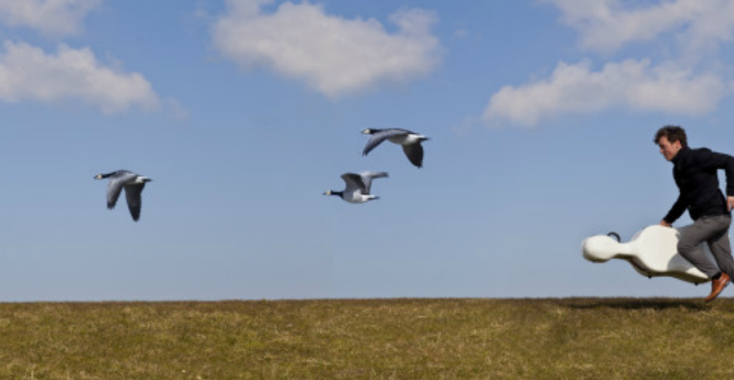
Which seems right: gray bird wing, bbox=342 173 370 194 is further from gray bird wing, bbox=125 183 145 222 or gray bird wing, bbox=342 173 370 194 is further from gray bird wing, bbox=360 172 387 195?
gray bird wing, bbox=125 183 145 222

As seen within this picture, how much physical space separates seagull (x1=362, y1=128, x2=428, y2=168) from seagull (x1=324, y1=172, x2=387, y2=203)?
8.01ft

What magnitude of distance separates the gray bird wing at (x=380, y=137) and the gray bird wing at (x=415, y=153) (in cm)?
80

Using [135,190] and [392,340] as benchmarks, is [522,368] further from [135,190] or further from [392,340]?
[135,190]

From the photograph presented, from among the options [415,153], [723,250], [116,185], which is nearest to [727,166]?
[723,250]

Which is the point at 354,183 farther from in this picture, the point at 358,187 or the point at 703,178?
the point at 703,178

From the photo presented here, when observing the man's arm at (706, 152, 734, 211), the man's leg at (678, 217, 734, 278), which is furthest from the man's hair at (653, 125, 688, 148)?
the man's leg at (678, 217, 734, 278)

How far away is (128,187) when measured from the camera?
71.6 ft

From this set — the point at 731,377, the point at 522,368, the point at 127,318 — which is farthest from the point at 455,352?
the point at 127,318

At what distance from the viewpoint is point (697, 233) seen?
13500 millimetres

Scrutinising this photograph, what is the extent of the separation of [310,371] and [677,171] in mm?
6635

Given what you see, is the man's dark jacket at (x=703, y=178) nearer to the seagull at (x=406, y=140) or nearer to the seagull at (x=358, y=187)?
the seagull at (x=406, y=140)

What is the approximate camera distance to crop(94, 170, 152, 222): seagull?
64.8ft

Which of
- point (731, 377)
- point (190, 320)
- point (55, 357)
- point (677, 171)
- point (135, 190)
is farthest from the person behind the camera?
point (135, 190)

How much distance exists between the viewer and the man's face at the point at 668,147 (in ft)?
45.2
